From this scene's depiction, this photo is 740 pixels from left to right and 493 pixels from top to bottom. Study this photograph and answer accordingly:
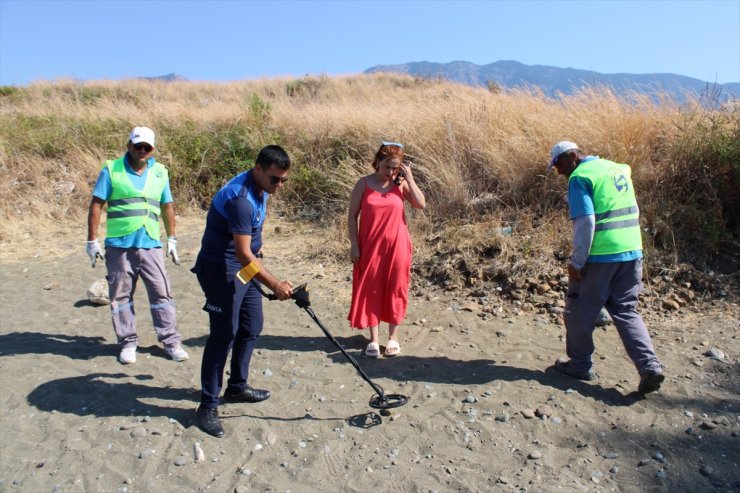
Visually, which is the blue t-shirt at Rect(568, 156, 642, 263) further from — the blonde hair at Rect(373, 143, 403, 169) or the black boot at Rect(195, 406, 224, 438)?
the black boot at Rect(195, 406, 224, 438)

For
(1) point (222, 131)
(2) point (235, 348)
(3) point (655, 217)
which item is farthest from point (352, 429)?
(1) point (222, 131)

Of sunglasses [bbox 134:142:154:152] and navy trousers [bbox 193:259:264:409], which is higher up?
sunglasses [bbox 134:142:154:152]

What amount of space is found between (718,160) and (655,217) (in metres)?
1.05

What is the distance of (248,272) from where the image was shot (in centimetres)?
325

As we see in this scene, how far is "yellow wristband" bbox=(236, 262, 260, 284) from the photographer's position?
3.24m

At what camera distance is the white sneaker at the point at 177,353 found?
186 inches

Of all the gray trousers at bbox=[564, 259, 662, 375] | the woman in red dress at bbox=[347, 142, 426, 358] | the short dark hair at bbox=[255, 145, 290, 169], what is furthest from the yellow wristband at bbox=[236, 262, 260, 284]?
the gray trousers at bbox=[564, 259, 662, 375]

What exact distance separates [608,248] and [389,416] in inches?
71.2

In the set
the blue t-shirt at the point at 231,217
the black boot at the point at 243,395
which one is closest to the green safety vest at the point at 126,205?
the blue t-shirt at the point at 231,217

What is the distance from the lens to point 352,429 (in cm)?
366

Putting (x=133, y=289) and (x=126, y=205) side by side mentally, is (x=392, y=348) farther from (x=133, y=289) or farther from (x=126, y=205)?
(x=126, y=205)

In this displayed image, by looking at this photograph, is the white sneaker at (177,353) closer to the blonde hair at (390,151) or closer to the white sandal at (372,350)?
the white sandal at (372,350)

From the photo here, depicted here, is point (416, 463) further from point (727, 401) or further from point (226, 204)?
point (727, 401)

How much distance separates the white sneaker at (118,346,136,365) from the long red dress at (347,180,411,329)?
1.79 metres
